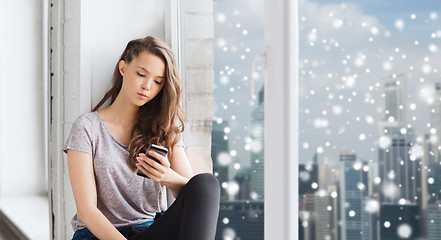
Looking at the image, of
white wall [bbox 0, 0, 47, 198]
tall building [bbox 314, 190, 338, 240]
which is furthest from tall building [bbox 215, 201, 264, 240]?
white wall [bbox 0, 0, 47, 198]

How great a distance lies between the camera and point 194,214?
1257 mm

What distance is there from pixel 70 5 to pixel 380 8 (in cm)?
124

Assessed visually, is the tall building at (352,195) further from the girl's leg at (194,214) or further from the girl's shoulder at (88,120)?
the girl's shoulder at (88,120)

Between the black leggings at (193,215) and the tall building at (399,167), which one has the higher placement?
the tall building at (399,167)

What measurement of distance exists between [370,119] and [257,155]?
39 cm

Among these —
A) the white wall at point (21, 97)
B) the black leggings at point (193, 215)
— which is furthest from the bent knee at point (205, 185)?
the white wall at point (21, 97)

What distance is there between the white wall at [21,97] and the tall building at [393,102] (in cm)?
277

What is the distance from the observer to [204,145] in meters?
1.64

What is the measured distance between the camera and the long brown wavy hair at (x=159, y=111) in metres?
1.46

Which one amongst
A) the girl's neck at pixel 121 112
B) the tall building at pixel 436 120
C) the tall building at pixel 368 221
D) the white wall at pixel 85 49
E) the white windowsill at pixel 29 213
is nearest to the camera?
the tall building at pixel 436 120

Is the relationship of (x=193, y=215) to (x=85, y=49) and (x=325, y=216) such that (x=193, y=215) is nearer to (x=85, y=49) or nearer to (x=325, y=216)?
(x=325, y=216)

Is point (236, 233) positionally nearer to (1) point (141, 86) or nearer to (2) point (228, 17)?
(1) point (141, 86)

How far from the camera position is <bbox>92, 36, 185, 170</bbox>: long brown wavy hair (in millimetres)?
1458

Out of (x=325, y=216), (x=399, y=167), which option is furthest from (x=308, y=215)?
(x=399, y=167)
